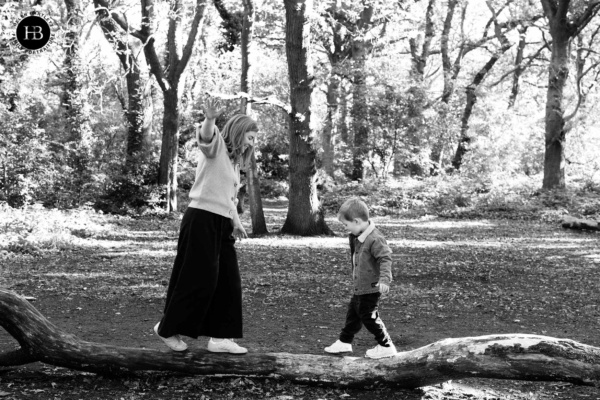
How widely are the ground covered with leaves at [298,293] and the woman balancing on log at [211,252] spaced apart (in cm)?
39

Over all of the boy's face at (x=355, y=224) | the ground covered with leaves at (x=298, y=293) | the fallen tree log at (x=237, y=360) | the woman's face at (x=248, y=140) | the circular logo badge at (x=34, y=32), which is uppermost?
the circular logo badge at (x=34, y=32)

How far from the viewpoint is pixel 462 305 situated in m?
8.86

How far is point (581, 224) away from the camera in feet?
61.2

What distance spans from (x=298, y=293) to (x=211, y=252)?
4.69 meters

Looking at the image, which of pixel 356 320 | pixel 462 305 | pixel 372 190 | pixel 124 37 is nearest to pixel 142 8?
pixel 124 37

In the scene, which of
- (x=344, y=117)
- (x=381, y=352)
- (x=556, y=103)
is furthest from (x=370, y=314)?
(x=344, y=117)

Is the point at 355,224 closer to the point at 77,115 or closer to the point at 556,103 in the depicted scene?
the point at 77,115

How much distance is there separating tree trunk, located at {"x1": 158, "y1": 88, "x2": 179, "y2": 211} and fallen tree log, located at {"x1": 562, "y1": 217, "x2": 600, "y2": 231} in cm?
1195

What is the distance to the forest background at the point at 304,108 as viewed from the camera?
63.4 ft

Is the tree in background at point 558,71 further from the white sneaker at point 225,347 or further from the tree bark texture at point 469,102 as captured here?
the white sneaker at point 225,347

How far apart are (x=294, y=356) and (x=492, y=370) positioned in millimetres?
1421

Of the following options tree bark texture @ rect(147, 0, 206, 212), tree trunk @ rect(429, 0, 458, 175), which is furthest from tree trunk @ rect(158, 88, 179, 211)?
tree trunk @ rect(429, 0, 458, 175)

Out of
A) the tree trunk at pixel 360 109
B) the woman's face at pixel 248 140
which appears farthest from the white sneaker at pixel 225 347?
the tree trunk at pixel 360 109

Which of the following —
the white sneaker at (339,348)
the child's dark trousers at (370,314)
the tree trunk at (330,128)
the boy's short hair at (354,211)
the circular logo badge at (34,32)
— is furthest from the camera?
the tree trunk at (330,128)
